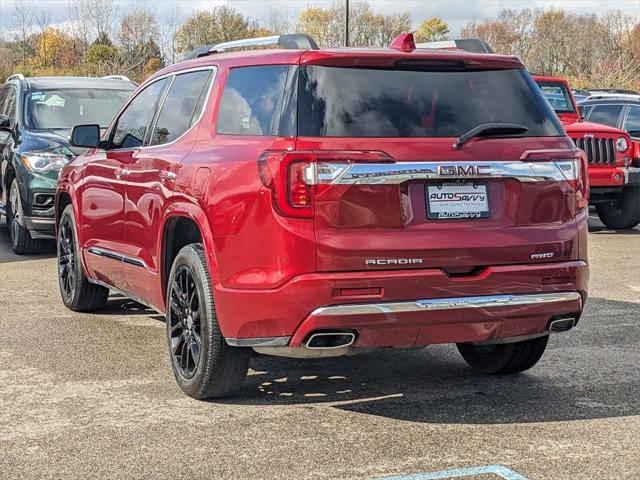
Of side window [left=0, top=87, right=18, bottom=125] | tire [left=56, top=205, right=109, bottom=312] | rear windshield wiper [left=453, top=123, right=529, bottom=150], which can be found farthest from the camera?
side window [left=0, top=87, right=18, bottom=125]

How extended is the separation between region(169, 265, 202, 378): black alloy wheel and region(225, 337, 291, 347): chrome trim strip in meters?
0.43

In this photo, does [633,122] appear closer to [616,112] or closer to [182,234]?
[616,112]

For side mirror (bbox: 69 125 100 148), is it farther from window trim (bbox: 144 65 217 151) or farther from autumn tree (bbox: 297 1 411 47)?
autumn tree (bbox: 297 1 411 47)

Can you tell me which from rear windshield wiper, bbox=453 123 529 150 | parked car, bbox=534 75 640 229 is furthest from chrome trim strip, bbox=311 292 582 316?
parked car, bbox=534 75 640 229

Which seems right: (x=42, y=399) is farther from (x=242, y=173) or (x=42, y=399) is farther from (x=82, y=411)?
(x=242, y=173)

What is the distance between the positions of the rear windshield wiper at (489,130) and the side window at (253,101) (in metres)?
0.88

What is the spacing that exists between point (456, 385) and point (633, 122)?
37.3 ft

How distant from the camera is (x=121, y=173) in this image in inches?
268

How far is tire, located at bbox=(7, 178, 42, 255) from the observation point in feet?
37.8

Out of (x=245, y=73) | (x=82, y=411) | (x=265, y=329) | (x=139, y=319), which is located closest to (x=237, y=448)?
(x=265, y=329)

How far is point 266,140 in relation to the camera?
5.14 m

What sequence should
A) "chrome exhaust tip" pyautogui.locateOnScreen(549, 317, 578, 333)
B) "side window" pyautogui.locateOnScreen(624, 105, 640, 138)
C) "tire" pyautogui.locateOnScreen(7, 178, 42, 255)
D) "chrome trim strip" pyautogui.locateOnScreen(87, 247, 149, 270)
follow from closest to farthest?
"chrome exhaust tip" pyautogui.locateOnScreen(549, 317, 578, 333)
"chrome trim strip" pyautogui.locateOnScreen(87, 247, 149, 270)
"tire" pyautogui.locateOnScreen(7, 178, 42, 255)
"side window" pyautogui.locateOnScreen(624, 105, 640, 138)

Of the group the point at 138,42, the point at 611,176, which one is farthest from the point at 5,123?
the point at 138,42

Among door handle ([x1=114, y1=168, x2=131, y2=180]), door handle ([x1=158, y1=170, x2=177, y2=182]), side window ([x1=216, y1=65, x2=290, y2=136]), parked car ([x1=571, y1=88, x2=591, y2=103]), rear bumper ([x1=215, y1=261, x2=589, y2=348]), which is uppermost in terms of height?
side window ([x1=216, y1=65, x2=290, y2=136])
